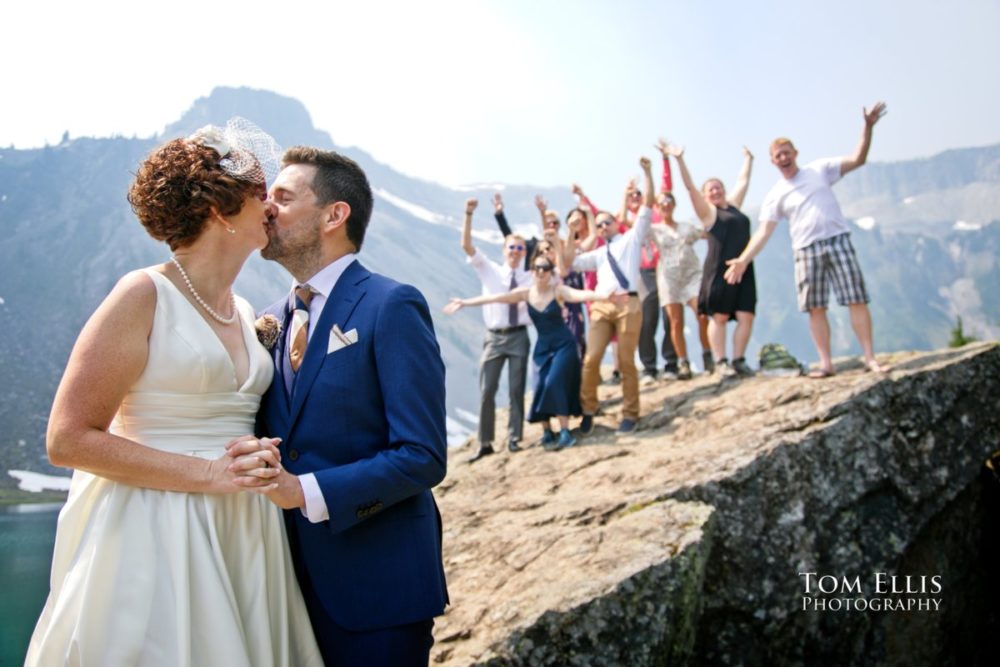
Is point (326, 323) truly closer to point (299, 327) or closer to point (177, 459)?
point (299, 327)

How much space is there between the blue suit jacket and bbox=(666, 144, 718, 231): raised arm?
6912mm

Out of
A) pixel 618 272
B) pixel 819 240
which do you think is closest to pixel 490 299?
pixel 618 272

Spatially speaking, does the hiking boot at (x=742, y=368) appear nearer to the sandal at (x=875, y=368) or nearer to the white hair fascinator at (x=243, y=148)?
the sandal at (x=875, y=368)

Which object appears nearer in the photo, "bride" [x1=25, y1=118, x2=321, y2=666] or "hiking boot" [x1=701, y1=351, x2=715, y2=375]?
"bride" [x1=25, y1=118, x2=321, y2=666]

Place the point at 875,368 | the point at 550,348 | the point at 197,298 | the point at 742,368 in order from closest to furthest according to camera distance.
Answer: the point at 197,298 → the point at 875,368 → the point at 550,348 → the point at 742,368

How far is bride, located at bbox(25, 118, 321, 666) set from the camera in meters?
1.96

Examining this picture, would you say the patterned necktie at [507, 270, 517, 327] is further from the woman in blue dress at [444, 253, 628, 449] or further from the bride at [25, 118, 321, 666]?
the bride at [25, 118, 321, 666]

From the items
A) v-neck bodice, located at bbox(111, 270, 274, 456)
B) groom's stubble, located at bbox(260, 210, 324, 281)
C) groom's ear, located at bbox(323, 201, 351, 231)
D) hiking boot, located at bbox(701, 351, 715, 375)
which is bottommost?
hiking boot, located at bbox(701, 351, 715, 375)

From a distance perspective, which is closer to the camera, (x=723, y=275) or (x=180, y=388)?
(x=180, y=388)

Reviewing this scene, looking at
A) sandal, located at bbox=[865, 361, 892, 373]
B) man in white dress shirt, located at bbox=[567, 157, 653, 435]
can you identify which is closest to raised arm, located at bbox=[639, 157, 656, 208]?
man in white dress shirt, located at bbox=[567, 157, 653, 435]

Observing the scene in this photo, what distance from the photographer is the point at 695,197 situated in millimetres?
8852

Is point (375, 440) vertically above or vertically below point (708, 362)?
above

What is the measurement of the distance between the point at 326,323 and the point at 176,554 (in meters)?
0.87

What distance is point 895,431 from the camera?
592 centimetres
